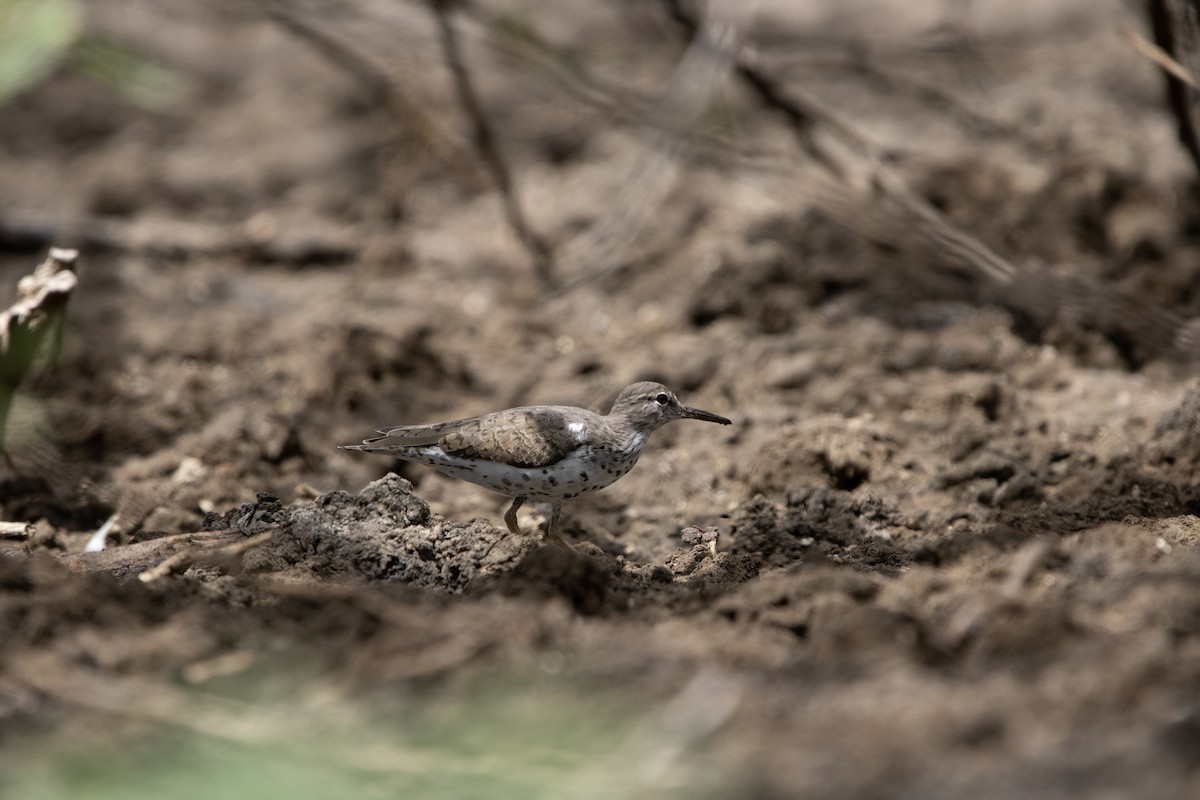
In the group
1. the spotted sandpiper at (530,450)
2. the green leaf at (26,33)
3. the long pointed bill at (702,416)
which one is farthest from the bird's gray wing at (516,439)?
the green leaf at (26,33)

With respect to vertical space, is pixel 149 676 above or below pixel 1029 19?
below

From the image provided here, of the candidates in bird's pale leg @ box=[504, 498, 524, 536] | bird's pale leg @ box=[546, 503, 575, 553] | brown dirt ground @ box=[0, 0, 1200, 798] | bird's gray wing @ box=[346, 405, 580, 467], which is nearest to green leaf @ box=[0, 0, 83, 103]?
brown dirt ground @ box=[0, 0, 1200, 798]

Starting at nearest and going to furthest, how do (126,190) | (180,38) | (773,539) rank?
(773,539) → (126,190) → (180,38)

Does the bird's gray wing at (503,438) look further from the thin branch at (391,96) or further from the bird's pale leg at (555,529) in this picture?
the thin branch at (391,96)

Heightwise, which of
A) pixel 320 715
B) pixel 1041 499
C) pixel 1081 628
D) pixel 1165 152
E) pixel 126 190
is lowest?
pixel 126 190

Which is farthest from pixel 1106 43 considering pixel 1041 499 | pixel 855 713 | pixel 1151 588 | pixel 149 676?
pixel 149 676

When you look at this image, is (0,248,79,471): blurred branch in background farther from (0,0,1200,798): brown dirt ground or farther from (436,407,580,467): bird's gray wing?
(436,407,580,467): bird's gray wing

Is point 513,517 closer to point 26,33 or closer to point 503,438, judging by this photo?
point 503,438

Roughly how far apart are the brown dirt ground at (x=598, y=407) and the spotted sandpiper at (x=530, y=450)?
27 centimetres

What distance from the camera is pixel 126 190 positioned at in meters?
10.6

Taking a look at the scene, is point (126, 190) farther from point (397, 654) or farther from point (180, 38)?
point (397, 654)

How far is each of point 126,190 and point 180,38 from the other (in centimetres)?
316

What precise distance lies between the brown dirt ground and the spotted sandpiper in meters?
0.27

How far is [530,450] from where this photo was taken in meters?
5.68
